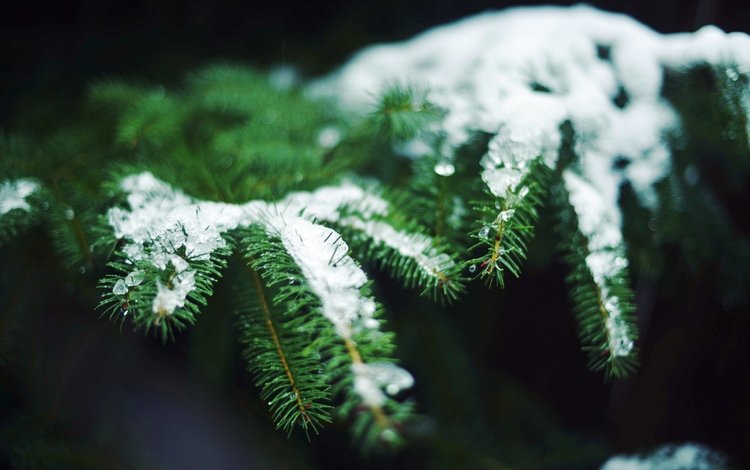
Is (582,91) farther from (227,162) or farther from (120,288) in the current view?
(120,288)

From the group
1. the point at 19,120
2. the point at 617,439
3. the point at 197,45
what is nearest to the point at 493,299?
the point at 617,439

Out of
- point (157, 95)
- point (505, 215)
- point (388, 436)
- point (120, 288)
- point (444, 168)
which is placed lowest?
point (388, 436)

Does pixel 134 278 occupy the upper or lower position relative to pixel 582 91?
lower

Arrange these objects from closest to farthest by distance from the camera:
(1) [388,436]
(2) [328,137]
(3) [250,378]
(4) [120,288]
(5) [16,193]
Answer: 1. (1) [388,436]
2. (4) [120,288]
3. (5) [16,193]
4. (2) [328,137]
5. (3) [250,378]

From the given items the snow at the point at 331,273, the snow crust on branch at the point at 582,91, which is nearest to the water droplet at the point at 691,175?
the snow crust on branch at the point at 582,91

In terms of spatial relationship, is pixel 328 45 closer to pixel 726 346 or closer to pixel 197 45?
pixel 197 45

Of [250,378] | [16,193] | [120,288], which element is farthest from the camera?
[250,378]

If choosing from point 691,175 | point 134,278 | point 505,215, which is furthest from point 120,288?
point 691,175
